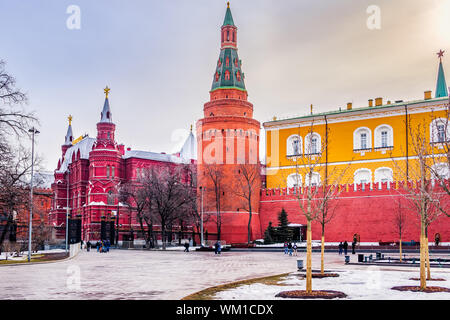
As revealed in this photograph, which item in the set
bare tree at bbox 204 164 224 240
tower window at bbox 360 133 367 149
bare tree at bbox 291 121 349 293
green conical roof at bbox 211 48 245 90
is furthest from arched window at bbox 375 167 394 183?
green conical roof at bbox 211 48 245 90

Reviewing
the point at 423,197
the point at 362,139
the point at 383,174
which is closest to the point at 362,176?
the point at 383,174

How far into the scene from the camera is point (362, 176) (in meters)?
51.8

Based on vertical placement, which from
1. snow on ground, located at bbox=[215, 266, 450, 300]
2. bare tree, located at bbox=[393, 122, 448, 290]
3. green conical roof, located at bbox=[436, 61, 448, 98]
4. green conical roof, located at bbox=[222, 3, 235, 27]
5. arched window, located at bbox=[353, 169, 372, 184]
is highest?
green conical roof, located at bbox=[222, 3, 235, 27]

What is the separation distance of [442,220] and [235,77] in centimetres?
2677

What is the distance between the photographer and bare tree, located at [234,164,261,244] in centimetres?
5303

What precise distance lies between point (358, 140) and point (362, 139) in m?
0.41

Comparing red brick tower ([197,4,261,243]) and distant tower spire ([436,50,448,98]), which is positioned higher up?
distant tower spire ([436,50,448,98])

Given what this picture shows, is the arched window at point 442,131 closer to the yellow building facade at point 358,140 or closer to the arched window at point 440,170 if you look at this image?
the arched window at point 440,170

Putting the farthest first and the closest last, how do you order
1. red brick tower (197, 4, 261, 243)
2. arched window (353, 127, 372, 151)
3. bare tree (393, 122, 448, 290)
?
red brick tower (197, 4, 261, 243) < arched window (353, 127, 372, 151) < bare tree (393, 122, 448, 290)

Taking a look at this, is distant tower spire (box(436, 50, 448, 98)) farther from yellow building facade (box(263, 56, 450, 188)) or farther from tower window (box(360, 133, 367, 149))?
tower window (box(360, 133, 367, 149))

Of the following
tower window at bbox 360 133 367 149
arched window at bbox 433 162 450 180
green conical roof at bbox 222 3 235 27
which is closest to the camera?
arched window at bbox 433 162 450 180

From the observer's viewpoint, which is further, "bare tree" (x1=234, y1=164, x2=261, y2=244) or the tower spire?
the tower spire
